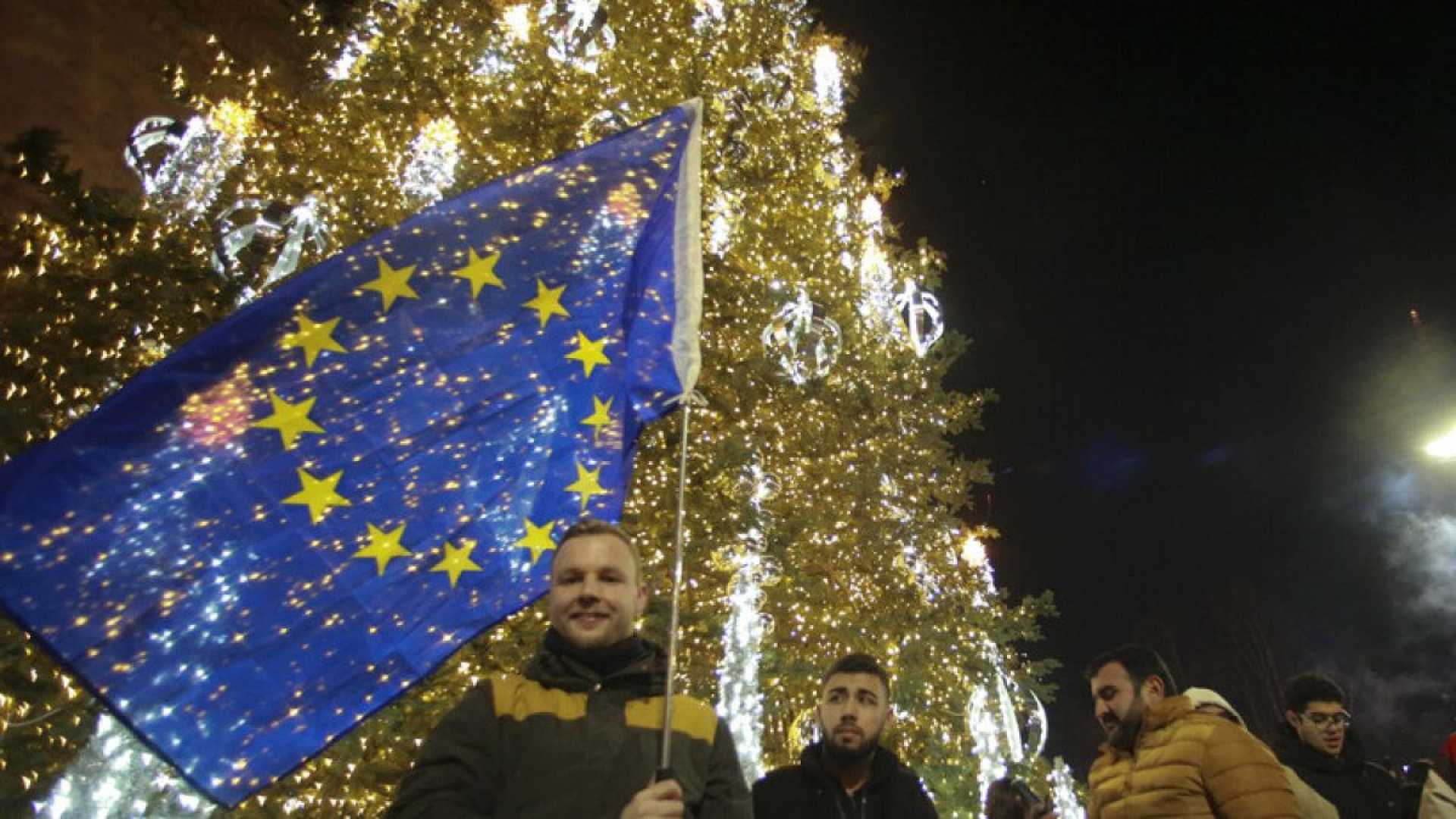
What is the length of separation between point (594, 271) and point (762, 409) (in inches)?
190

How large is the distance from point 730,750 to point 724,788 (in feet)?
0.34

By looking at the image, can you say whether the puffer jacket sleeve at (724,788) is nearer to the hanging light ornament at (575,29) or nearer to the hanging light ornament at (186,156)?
the hanging light ornament at (186,156)

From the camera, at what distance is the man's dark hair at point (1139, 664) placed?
3090 millimetres

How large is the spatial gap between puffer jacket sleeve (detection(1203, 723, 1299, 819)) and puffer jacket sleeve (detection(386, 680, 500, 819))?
2212mm

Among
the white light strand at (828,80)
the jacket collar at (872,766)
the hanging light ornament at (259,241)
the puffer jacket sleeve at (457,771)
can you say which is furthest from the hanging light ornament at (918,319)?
the puffer jacket sleeve at (457,771)

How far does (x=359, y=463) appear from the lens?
2633 millimetres

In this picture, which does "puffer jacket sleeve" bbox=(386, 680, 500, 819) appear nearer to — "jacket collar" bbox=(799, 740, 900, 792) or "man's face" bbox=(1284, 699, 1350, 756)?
"jacket collar" bbox=(799, 740, 900, 792)

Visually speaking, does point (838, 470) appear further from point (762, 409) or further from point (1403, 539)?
point (1403, 539)

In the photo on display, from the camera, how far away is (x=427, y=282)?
283 cm

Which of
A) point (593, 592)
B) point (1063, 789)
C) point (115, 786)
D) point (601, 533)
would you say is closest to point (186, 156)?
point (115, 786)

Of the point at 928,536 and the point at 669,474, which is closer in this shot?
the point at 669,474

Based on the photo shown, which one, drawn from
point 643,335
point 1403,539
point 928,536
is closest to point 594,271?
point 643,335

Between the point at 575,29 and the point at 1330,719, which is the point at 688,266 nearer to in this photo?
the point at 1330,719

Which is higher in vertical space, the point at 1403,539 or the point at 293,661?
the point at 1403,539
